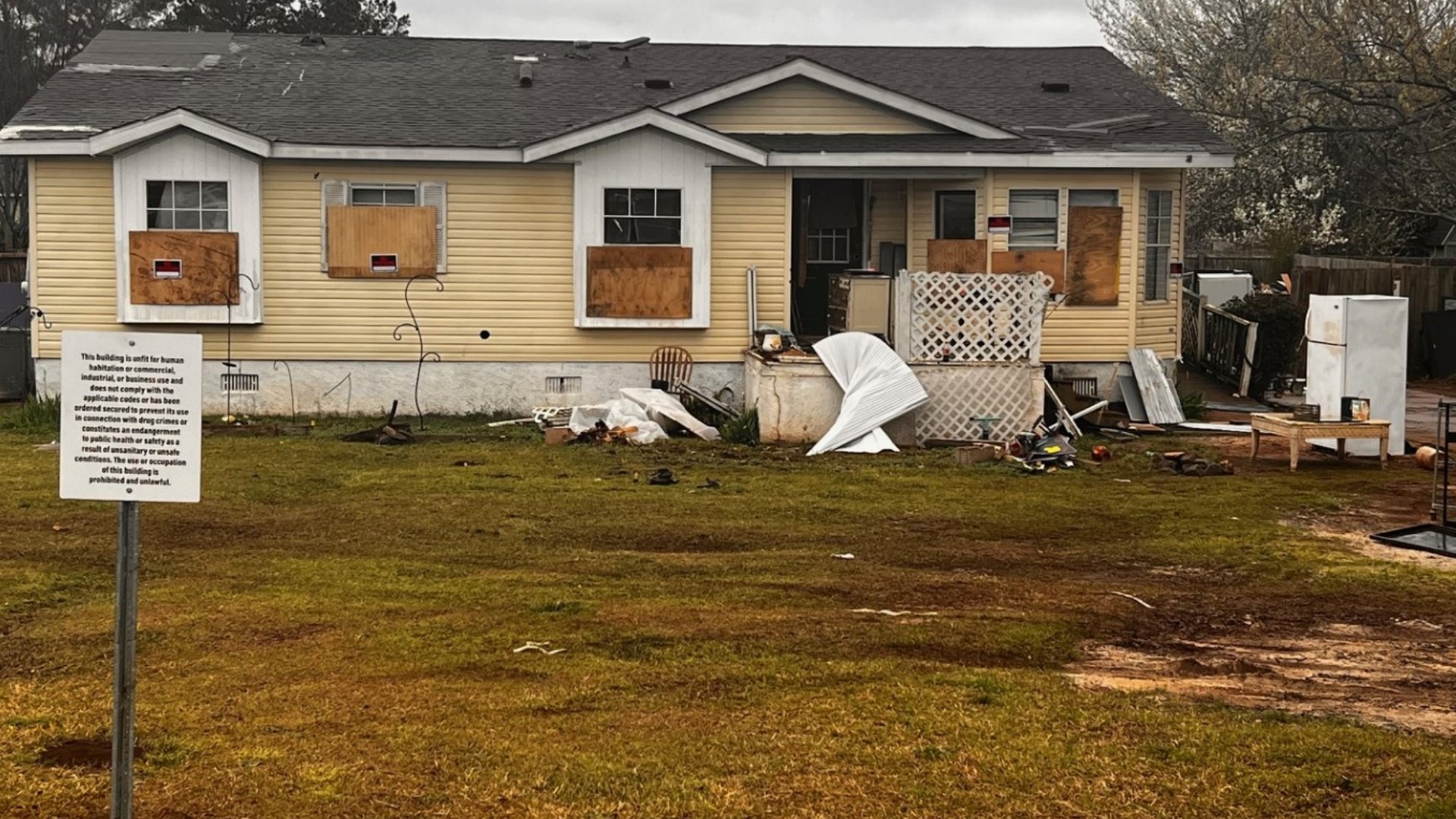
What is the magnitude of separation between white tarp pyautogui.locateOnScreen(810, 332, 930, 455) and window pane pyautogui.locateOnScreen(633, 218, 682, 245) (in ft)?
9.60

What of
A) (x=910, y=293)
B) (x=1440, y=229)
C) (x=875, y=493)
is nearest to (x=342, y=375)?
(x=910, y=293)

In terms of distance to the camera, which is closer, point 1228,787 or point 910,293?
point 1228,787

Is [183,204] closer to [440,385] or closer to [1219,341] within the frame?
[440,385]

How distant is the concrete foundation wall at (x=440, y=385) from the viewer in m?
21.3

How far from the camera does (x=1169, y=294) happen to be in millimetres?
22875

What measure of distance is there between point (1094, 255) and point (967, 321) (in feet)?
11.8

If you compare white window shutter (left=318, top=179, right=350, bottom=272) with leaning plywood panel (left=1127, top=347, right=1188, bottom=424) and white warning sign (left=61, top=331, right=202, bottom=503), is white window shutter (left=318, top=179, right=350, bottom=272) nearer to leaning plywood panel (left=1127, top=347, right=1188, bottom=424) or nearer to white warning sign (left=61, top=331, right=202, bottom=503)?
leaning plywood panel (left=1127, top=347, right=1188, bottom=424)

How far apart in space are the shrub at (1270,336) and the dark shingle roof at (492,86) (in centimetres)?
307

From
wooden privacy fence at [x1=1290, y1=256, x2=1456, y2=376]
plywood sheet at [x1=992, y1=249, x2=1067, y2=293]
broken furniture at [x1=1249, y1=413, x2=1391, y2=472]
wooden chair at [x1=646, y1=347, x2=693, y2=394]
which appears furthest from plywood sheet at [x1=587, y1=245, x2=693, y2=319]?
wooden privacy fence at [x1=1290, y1=256, x2=1456, y2=376]

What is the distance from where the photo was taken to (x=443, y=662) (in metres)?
8.69

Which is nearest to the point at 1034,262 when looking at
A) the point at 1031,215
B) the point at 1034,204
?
the point at 1031,215

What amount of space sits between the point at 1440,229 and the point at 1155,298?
25513mm

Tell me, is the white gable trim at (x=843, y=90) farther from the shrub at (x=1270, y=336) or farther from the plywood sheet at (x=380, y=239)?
the shrub at (x=1270, y=336)

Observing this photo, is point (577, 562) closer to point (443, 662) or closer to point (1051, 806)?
point (443, 662)
